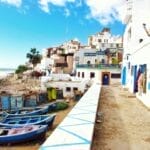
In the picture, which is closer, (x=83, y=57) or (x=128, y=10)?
(x=128, y=10)

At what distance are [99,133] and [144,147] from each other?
6.47ft

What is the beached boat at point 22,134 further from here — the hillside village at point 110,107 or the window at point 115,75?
the window at point 115,75

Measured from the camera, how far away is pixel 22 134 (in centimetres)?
1809

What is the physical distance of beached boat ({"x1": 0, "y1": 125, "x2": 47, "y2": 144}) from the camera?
17958 millimetres

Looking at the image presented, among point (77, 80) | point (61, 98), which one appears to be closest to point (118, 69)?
point (77, 80)

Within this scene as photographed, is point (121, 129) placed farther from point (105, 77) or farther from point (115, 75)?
point (115, 75)

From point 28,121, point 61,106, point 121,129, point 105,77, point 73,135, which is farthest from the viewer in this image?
point 105,77

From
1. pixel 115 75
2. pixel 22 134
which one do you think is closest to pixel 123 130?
pixel 22 134

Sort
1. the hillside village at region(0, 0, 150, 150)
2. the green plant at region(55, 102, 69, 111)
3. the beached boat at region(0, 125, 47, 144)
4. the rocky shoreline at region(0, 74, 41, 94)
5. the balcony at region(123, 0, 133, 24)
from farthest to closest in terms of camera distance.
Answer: the rocky shoreline at region(0, 74, 41, 94), the green plant at region(55, 102, 69, 111), the balcony at region(123, 0, 133, 24), the beached boat at region(0, 125, 47, 144), the hillside village at region(0, 0, 150, 150)

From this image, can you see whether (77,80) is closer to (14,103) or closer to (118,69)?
(118,69)

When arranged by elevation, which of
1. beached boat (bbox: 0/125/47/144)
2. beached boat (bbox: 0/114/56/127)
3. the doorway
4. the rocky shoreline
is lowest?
beached boat (bbox: 0/125/47/144)

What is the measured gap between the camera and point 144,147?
9312mm

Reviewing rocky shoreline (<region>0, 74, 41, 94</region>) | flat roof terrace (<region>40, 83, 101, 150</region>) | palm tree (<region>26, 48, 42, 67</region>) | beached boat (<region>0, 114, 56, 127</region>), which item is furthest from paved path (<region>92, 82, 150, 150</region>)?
palm tree (<region>26, 48, 42, 67</region>)

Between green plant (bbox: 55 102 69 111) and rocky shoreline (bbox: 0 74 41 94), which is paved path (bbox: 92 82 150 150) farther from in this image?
rocky shoreline (bbox: 0 74 41 94)
